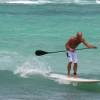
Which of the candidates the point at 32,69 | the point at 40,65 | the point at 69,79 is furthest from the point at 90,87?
the point at 40,65

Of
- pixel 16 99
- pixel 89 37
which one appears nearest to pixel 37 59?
pixel 16 99

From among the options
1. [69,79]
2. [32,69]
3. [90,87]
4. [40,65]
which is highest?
[69,79]

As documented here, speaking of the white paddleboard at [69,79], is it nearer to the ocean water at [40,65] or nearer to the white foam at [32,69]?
the ocean water at [40,65]

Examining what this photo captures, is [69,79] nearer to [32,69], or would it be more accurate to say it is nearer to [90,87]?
[90,87]

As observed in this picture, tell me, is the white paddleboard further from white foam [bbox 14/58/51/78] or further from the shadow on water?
white foam [bbox 14/58/51/78]

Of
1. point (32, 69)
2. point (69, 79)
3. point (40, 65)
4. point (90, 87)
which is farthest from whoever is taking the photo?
point (40, 65)

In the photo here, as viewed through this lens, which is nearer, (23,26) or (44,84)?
(44,84)

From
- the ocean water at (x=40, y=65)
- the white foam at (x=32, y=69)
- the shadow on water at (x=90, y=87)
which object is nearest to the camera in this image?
the ocean water at (x=40, y=65)

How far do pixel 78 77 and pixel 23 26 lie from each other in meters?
23.4

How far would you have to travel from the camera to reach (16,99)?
656 inches

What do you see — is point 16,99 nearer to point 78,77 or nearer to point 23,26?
point 78,77

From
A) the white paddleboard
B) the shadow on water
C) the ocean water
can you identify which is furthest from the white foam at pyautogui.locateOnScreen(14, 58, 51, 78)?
the shadow on water

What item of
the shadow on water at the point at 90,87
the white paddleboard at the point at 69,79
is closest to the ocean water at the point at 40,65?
the shadow on water at the point at 90,87

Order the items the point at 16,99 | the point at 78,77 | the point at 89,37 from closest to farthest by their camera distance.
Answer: the point at 16,99, the point at 78,77, the point at 89,37
